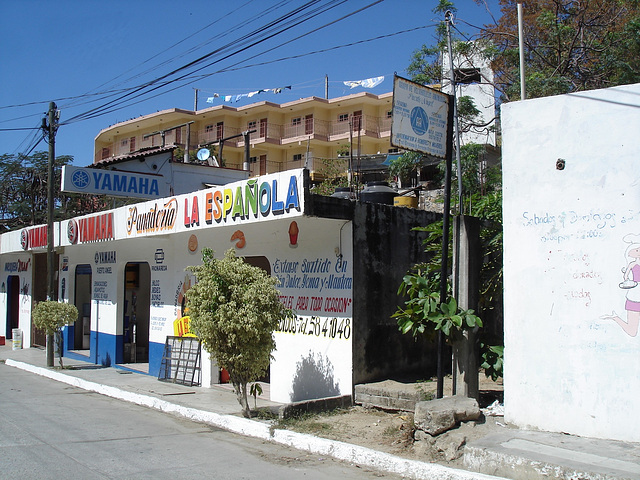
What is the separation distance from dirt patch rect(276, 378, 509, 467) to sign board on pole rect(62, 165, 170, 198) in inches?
449

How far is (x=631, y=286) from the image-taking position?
6.05 metres

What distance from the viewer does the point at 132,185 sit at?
1828 cm

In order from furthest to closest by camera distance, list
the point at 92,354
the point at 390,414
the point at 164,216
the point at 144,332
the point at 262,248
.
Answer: the point at 144,332
the point at 92,354
the point at 164,216
the point at 262,248
the point at 390,414

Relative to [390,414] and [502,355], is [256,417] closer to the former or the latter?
[390,414]

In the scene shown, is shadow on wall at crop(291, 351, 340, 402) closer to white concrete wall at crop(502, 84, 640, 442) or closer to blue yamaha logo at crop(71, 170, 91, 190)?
white concrete wall at crop(502, 84, 640, 442)

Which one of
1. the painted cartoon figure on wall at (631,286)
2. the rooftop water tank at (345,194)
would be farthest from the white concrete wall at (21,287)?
the painted cartoon figure on wall at (631,286)

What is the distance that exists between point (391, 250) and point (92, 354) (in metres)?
11.8

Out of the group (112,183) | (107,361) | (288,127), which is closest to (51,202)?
(112,183)

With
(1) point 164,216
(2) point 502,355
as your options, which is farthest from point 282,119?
(2) point 502,355

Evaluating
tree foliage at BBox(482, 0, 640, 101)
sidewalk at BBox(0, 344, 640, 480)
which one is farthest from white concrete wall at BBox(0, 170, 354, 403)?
tree foliage at BBox(482, 0, 640, 101)

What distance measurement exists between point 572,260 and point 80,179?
1433 cm

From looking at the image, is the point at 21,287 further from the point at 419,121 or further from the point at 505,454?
the point at 505,454

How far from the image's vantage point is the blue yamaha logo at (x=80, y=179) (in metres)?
16.8

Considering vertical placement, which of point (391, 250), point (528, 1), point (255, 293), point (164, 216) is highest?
point (528, 1)
